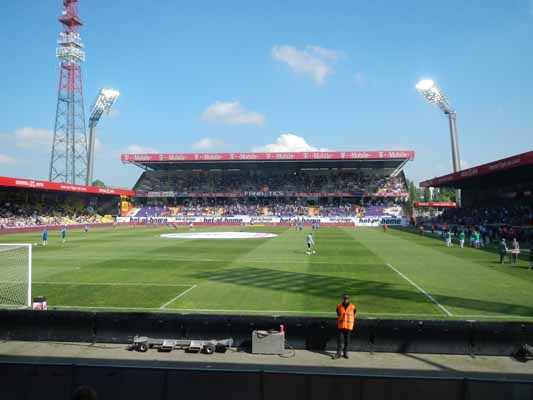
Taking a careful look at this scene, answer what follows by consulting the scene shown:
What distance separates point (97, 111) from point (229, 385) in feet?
261

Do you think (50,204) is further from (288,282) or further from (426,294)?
(426,294)

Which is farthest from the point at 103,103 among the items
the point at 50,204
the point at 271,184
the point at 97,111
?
the point at 271,184

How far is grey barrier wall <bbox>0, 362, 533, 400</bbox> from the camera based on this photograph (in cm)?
499

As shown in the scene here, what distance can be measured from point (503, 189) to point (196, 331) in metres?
57.9

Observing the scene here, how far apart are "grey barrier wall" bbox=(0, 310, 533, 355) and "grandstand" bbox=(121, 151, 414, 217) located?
62.5 m

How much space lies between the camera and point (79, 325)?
10.5m

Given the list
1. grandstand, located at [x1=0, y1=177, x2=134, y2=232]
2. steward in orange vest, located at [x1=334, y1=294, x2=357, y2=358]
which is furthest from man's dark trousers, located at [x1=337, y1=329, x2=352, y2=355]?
grandstand, located at [x1=0, y1=177, x2=134, y2=232]

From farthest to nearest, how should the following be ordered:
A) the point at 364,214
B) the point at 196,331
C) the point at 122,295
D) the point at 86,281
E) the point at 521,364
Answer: the point at 364,214 → the point at 86,281 → the point at 122,295 → the point at 196,331 → the point at 521,364

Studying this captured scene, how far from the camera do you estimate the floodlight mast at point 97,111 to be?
7319 cm

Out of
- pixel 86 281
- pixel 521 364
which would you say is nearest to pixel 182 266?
pixel 86 281

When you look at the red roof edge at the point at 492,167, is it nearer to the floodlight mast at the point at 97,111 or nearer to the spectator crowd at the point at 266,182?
the spectator crowd at the point at 266,182

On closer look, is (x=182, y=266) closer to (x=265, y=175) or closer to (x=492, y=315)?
(x=492, y=315)

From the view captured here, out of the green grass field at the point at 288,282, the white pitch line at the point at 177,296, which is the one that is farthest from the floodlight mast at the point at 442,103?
the white pitch line at the point at 177,296

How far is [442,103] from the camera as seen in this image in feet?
209
